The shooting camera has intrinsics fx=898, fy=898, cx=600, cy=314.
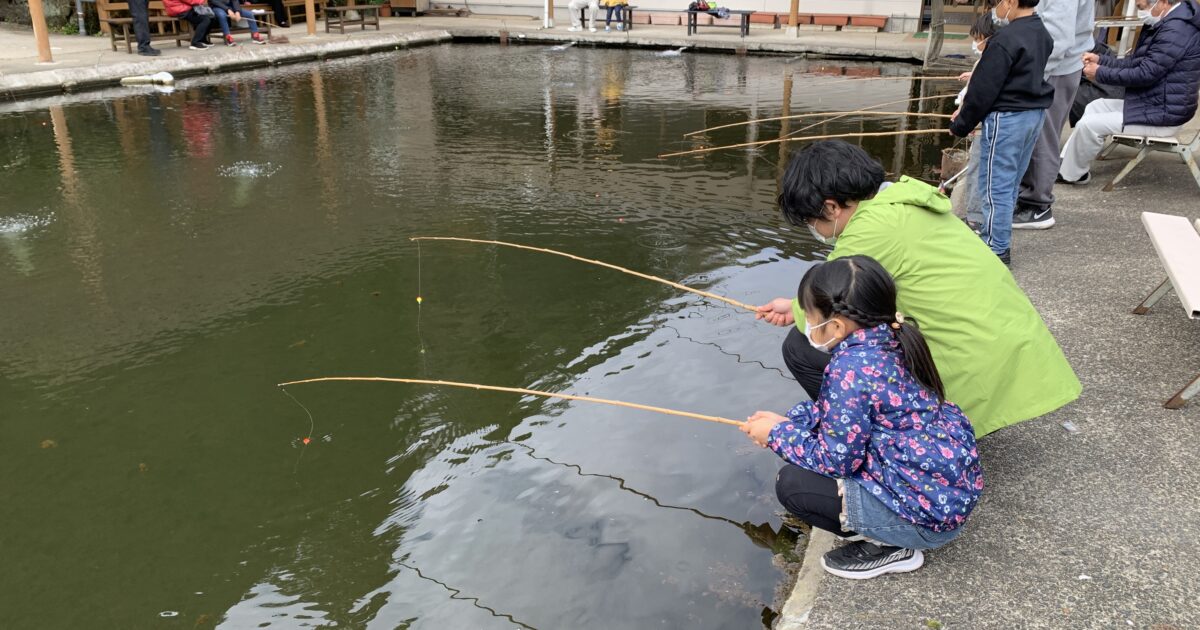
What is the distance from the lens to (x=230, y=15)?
16344mm

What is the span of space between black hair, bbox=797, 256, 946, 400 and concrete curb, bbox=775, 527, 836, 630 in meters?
0.68

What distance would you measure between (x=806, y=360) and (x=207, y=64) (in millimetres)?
13806

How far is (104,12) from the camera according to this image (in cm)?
1472

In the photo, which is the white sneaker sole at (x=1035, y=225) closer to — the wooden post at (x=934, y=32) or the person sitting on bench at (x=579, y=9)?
the wooden post at (x=934, y=32)

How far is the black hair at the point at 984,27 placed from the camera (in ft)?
17.3

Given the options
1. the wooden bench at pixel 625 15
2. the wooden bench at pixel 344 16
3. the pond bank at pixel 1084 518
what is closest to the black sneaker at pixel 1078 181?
the pond bank at pixel 1084 518

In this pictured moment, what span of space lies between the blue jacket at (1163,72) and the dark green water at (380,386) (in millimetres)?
2431

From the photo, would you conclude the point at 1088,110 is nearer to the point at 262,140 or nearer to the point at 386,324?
the point at 386,324

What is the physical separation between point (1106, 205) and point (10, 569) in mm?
6798

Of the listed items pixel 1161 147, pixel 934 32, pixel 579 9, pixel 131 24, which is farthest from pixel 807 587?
pixel 579 9

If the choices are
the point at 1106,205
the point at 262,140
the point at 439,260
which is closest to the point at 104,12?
the point at 262,140

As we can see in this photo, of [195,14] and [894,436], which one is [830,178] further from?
[195,14]

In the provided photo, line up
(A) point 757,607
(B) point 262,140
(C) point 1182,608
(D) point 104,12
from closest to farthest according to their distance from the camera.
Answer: (C) point 1182,608 → (A) point 757,607 → (B) point 262,140 → (D) point 104,12

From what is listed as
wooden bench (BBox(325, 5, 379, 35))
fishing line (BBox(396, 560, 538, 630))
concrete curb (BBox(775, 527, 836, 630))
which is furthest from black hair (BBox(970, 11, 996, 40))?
wooden bench (BBox(325, 5, 379, 35))
